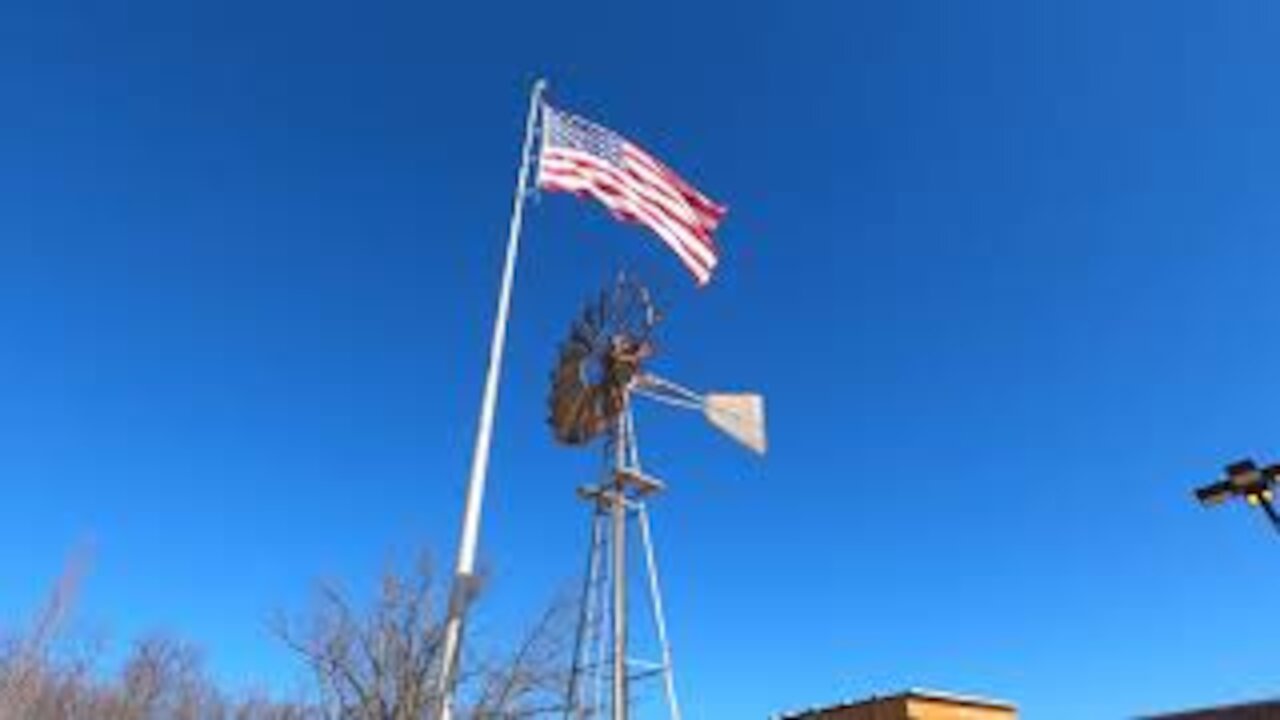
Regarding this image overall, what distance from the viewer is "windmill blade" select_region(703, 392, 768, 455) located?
19188mm

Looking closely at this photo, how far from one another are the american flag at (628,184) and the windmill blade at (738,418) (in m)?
3.22

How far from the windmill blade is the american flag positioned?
10.5ft

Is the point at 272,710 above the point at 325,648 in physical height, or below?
above

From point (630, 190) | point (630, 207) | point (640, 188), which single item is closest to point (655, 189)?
point (640, 188)

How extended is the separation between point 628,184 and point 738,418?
562cm

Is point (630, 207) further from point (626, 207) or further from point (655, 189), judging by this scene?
point (655, 189)

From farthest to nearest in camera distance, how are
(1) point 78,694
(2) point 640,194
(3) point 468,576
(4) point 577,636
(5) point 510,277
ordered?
(1) point 78,694 < (4) point 577,636 < (2) point 640,194 < (5) point 510,277 < (3) point 468,576

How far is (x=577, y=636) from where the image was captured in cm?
Answer: 1711

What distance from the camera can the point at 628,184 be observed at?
15453 millimetres

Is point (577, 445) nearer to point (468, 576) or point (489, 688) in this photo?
point (489, 688)

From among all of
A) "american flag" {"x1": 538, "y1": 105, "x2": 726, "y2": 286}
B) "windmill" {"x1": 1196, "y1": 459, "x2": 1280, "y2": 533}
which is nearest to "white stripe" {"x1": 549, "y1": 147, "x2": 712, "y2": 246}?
"american flag" {"x1": 538, "y1": 105, "x2": 726, "y2": 286}

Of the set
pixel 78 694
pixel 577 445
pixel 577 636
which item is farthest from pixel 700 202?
pixel 78 694

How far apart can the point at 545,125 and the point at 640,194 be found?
70.8 inches

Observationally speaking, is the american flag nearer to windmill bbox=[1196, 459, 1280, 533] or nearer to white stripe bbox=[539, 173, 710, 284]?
white stripe bbox=[539, 173, 710, 284]
